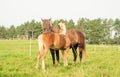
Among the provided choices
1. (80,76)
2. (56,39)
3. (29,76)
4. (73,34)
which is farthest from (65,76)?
(73,34)

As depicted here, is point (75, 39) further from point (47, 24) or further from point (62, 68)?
point (62, 68)

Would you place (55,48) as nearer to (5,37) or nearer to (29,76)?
(29,76)

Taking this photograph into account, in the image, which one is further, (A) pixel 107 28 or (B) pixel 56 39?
(A) pixel 107 28

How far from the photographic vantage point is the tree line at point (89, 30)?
7162 cm

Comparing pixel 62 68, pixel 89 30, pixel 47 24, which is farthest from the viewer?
pixel 89 30

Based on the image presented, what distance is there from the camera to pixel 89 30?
247 ft

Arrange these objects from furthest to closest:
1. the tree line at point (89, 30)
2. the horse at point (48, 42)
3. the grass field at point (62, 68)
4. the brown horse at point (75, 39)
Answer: the tree line at point (89, 30) → the brown horse at point (75, 39) → the horse at point (48, 42) → the grass field at point (62, 68)

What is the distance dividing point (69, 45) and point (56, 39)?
114 centimetres

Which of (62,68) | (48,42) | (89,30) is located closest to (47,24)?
(48,42)

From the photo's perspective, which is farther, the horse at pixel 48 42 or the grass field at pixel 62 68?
the horse at pixel 48 42

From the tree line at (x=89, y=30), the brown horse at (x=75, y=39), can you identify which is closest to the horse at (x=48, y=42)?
the brown horse at (x=75, y=39)

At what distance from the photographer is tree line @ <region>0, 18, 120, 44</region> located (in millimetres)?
71625

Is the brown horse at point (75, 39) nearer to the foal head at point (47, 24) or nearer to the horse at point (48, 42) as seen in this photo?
the foal head at point (47, 24)

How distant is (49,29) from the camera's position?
10125 mm
